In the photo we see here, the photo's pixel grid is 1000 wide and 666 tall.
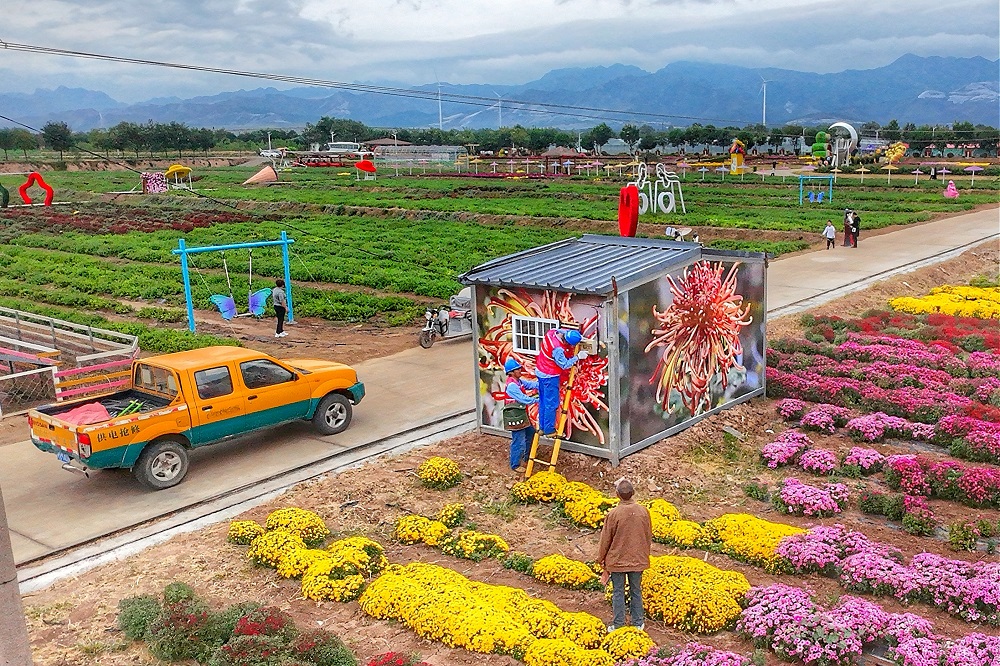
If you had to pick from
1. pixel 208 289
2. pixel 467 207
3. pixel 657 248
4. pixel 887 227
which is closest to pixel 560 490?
pixel 657 248

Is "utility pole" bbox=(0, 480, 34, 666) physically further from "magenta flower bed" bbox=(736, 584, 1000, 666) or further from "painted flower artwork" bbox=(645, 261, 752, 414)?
"painted flower artwork" bbox=(645, 261, 752, 414)

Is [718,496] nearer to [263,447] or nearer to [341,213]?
[263,447]

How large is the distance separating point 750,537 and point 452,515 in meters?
3.59

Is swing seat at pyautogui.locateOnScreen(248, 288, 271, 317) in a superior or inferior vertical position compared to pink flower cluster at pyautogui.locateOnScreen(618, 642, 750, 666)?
superior

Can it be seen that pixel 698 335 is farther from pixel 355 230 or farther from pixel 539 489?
pixel 355 230

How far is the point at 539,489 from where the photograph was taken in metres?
12.0

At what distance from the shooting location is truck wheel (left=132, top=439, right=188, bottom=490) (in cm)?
1272

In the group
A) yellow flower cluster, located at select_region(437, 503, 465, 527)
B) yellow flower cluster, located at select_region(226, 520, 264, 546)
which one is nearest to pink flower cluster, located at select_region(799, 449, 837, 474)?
yellow flower cluster, located at select_region(437, 503, 465, 527)

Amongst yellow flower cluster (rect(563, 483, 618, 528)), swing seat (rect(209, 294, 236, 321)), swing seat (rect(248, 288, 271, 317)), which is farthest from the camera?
swing seat (rect(248, 288, 271, 317))

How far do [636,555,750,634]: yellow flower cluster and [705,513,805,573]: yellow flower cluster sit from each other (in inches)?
25.3

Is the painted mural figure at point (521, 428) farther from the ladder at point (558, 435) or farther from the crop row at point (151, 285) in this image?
the crop row at point (151, 285)

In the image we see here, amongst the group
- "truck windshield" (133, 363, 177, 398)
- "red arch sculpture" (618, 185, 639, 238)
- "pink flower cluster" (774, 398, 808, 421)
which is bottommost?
"pink flower cluster" (774, 398, 808, 421)

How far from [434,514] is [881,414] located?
7730 mm

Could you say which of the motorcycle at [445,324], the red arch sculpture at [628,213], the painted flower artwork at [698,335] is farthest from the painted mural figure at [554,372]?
the motorcycle at [445,324]
